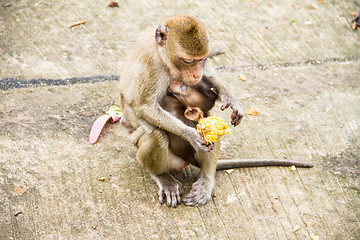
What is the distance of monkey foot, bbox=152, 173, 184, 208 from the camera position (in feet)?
13.8

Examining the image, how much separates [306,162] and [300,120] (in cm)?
78

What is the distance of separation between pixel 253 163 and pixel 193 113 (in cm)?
97

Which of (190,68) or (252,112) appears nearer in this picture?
(190,68)

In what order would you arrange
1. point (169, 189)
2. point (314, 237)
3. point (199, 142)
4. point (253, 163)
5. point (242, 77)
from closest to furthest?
point (199, 142) → point (314, 237) → point (169, 189) → point (253, 163) → point (242, 77)

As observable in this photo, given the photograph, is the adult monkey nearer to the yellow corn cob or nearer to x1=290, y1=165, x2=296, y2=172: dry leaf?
the yellow corn cob

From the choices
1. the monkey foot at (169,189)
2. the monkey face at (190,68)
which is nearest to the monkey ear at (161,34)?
the monkey face at (190,68)

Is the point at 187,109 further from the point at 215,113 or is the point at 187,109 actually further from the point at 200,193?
the point at 215,113

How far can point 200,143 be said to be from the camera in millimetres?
3984

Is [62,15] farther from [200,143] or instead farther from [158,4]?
[200,143]

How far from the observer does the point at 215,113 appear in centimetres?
541

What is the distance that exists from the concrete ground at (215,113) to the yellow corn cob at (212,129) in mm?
738

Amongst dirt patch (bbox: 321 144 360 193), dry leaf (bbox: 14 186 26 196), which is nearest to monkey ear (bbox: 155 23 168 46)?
dry leaf (bbox: 14 186 26 196)

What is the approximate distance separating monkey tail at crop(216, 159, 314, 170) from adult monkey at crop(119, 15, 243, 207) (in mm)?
285

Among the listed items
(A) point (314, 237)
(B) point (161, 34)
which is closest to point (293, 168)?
(A) point (314, 237)
